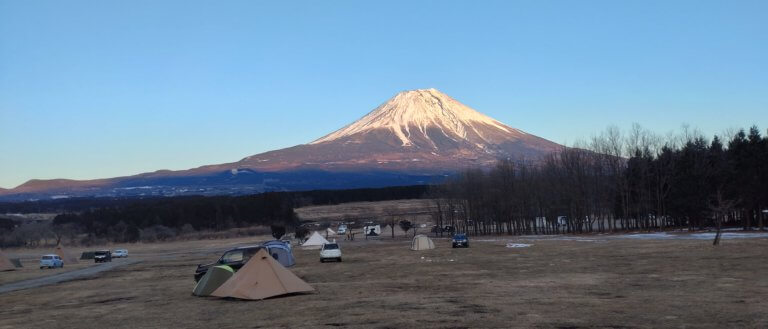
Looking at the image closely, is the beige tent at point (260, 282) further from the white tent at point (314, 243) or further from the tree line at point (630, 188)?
the white tent at point (314, 243)

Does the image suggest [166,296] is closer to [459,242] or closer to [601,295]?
A: [601,295]

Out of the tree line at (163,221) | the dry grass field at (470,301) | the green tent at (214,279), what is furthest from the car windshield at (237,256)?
the tree line at (163,221)

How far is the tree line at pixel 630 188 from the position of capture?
66.7 meters

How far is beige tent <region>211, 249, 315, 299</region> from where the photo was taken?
70.0ft

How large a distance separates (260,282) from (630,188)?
66779mm

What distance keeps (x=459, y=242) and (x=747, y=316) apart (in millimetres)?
46780

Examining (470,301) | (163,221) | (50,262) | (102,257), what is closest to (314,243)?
(102,257)

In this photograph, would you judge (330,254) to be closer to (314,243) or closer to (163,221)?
(314,243)

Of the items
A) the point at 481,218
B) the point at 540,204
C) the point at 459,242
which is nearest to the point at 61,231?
the point at 481,218

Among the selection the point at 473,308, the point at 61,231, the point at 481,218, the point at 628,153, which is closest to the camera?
the point at 473,308

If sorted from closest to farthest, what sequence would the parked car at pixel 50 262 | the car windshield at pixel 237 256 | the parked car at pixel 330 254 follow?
the car windshield at pixel 237 256
the parked car at pixel 330 254
the parked car at pixel 50 262

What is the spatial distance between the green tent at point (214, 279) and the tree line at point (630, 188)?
42.1 meters

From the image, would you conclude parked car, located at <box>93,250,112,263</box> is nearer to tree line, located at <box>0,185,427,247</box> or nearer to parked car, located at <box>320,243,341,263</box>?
parked car, located at <box>320,243,341,263</box>

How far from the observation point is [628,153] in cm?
8819
